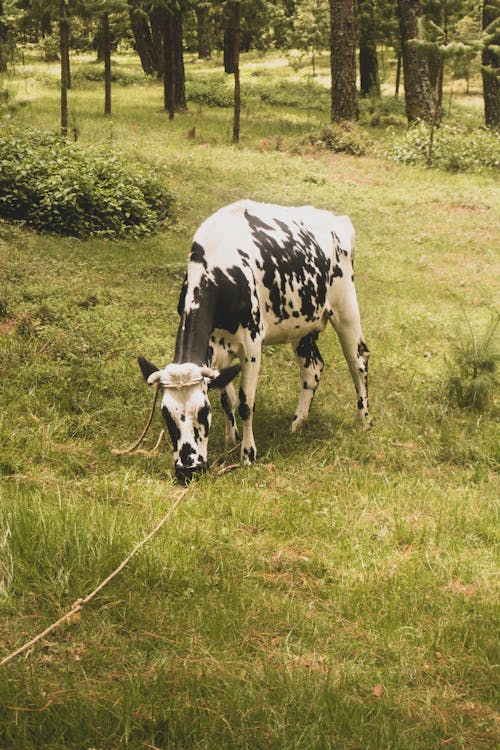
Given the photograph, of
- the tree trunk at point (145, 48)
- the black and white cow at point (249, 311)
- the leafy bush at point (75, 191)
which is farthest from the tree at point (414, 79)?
the black and white cow at point (249, 311)

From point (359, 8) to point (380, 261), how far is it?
26.2m

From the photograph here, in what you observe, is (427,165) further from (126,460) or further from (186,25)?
(186,25)

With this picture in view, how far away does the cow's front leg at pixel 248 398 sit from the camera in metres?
7.76

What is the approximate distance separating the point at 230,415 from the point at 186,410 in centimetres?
173

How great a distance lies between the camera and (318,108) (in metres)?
34.6

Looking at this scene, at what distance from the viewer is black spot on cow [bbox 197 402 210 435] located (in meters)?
6.63

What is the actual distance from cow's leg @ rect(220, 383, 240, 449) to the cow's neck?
1087mm

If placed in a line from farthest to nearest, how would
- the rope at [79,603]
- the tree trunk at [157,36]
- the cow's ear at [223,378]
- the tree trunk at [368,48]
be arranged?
the tree trunk at [368,48], the tree trunk at [157,36], the cow's ear at [223,378], the rope at [79,603]

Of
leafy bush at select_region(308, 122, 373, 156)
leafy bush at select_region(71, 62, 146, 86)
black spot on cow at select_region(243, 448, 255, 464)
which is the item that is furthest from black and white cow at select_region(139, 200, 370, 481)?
leafy bush at select_region(71, 62, 146, 86)

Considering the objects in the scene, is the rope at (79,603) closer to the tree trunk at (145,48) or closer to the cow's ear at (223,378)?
the cow's ear at (223,378)

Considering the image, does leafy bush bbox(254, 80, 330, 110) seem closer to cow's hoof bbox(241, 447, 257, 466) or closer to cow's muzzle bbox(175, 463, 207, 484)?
cow's hoof bbox(241, 447, 257, 466)

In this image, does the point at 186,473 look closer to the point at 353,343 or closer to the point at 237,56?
the point at 353,343

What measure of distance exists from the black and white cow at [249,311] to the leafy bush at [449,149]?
15.9 m

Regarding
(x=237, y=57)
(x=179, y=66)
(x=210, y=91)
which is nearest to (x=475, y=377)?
(x=237, y=57)
